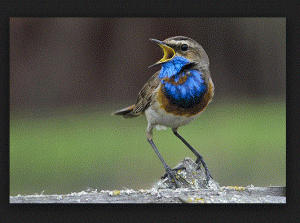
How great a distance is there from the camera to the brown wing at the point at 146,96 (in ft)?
19.7

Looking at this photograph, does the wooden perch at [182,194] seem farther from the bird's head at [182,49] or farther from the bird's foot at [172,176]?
the bird's head at [182,49]

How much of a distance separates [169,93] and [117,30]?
1.14 m

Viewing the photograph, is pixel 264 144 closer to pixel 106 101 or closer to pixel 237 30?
pixel 237 30

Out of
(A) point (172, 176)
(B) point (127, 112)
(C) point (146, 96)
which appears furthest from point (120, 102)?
(A) point (172, 176)

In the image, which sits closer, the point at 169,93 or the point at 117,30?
the point at 169,93

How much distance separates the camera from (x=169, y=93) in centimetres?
586

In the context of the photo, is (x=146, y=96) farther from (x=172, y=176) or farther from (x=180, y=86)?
(x=172, y=176)

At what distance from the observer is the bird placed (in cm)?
573

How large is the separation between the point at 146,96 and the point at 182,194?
0.89 m

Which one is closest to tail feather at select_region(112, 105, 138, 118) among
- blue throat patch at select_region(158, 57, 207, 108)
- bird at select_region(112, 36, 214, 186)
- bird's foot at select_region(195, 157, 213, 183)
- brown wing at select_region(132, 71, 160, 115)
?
brown wing at select_region(132, 71, 160, 115)

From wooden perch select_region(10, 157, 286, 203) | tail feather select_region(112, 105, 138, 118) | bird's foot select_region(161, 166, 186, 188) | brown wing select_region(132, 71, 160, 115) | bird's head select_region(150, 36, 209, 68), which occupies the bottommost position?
wooden perch select_region(10, 157, 286, 203)

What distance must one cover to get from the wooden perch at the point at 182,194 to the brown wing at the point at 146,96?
600 mm

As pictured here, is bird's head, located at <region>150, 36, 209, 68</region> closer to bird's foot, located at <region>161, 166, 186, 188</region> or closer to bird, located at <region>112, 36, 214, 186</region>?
bird, located at <region>112, 36, 214, 186</region>
